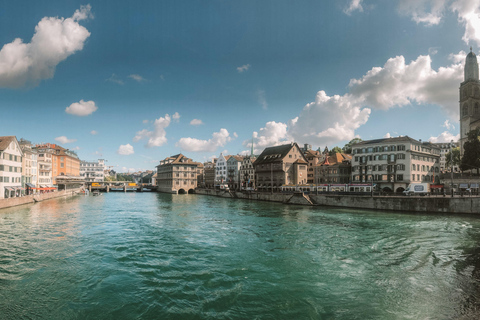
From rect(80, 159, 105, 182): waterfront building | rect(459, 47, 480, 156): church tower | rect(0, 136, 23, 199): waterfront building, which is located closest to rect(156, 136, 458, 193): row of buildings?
rect(459, 47, 480, 156): church tower

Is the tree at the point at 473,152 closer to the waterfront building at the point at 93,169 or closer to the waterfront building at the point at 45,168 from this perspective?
the waterfront building at the point at 45,168

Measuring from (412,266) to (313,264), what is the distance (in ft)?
19.0

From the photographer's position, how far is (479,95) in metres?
79.4

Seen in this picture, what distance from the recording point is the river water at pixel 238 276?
1057 centimetres

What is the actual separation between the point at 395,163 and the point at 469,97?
3546cm

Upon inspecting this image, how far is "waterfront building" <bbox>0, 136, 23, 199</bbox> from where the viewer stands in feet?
174

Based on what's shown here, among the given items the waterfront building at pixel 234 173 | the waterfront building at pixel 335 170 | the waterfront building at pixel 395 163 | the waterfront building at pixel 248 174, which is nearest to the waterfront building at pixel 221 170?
the waterfront building at pixel 234 173

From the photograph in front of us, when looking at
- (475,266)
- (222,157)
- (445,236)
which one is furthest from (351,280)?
(222,157)

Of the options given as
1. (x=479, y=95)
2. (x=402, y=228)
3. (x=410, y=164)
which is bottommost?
(x=402, y=228)

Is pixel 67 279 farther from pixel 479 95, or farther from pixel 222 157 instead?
pixel 222 157

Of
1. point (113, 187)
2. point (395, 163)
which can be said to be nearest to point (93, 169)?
point (113, 187)

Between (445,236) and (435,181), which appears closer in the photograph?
(445,236)

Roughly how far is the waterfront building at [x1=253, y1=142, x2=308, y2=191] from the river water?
62.4 meters

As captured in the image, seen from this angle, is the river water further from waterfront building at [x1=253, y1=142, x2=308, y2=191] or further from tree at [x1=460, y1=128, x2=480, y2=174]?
waterfront building at [x1=253, y1=142, x2=308, y2=191]
